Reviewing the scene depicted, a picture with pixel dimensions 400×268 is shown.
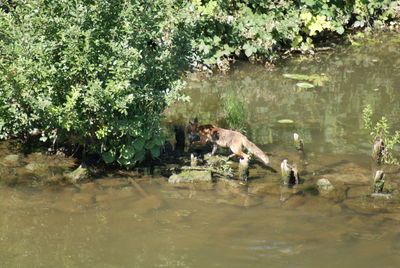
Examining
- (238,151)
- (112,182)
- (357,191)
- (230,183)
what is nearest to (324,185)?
(357,191)

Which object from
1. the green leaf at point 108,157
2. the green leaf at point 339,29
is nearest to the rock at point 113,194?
the green leaf at point 108,157

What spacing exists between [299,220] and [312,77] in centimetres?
803

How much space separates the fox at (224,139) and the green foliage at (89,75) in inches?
34.3

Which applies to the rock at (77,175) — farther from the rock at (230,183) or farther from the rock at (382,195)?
the rock at (382,195)

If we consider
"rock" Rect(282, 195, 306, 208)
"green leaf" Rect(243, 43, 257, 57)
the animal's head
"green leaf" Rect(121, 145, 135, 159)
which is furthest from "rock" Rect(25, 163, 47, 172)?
"green leaf" Rect(243, 43, 257, 57)

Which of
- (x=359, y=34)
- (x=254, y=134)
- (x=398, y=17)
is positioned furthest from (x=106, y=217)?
(x=398, y=17)

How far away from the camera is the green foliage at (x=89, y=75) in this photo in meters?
9.20

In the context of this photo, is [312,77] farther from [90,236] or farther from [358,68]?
[90,236]

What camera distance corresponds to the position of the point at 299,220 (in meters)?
8.40

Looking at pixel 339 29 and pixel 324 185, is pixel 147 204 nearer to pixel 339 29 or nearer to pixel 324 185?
pixel 324 185

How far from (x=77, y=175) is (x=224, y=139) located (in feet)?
8.39

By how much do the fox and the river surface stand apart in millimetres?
408

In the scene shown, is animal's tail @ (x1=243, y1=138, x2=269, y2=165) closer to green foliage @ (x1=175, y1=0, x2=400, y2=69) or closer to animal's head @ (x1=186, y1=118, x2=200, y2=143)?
animal's head @ (x1=186, y1=118, x2=200, y2=143)

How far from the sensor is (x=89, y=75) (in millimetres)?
9344
